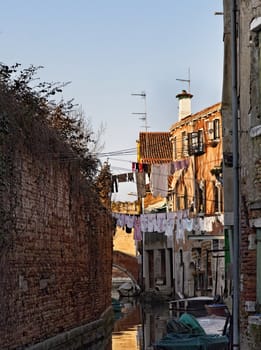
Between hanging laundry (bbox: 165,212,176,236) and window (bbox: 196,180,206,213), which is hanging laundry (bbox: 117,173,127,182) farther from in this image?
window (bbox: 196,180,206,213)

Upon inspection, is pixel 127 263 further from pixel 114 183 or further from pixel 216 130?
pixel 114 183

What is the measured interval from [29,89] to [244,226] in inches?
275

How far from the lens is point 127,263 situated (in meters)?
68.7

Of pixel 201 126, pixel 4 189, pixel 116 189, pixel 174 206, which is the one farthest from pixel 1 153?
pixel 174 206

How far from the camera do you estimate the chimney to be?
58.6 meters

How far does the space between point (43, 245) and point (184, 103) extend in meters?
39.0

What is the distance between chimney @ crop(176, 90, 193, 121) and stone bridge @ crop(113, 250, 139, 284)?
1417 cm

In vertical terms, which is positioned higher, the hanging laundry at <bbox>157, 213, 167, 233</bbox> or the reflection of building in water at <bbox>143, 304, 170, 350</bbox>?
the hanging laundry at <bbox>157, 213, 167, 233</bbox>

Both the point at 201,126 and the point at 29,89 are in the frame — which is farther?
the point at 201,126

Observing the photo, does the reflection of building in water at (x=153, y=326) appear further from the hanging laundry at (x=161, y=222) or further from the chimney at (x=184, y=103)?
the chimney at (x=184, y=103)

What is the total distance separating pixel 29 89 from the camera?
20688 millimetres

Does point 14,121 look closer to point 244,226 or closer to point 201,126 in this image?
point 244,226

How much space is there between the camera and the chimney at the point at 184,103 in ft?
192

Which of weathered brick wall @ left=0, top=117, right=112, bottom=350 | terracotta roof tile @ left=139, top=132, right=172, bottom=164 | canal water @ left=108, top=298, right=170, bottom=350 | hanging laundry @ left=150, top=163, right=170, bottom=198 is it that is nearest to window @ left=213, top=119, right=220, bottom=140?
hanging laundry @ left=150, top=163, right=170, bottom=198
